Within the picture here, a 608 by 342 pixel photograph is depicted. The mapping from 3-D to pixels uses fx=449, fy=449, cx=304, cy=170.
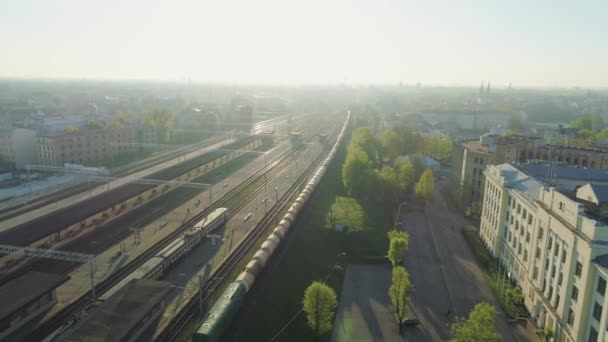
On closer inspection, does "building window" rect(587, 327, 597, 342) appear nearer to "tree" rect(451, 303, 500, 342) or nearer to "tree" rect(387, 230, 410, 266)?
"tree" rect(451, 303, 500, 342)

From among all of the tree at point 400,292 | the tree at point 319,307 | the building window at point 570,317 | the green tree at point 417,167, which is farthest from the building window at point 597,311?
the green tree at point 417,167

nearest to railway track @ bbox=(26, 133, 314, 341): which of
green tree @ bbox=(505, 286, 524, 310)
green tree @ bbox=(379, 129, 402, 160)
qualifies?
green tree @ bbox=(505, 286, 524, 310)

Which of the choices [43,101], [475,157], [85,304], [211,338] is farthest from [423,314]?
[43,101]

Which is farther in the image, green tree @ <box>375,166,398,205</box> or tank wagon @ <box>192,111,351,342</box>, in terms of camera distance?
green tree @ <box>375,166,398,205</box>

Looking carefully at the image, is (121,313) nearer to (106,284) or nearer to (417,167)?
(106,284)

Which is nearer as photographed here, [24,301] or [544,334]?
[24,301]

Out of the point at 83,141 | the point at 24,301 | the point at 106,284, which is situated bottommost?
the point at 106,284

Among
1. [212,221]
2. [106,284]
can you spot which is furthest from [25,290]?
[212,221]
